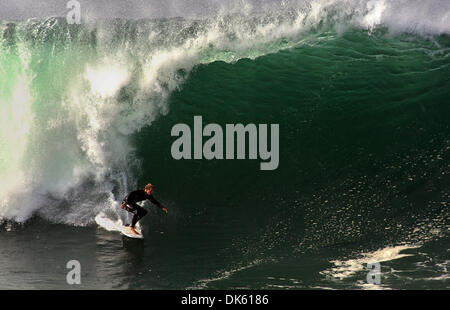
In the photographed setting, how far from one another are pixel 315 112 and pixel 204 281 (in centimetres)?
435

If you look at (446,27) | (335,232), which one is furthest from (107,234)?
(446,27)

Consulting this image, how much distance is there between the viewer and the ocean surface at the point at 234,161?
678cm

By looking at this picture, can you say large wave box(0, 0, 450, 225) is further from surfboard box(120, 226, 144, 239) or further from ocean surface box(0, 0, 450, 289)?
surfboard box(120, 226, 144, 239)

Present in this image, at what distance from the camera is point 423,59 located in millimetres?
10062

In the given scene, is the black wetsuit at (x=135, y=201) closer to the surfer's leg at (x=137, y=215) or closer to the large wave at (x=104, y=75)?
the surfer's leg at (x=137, y=215)

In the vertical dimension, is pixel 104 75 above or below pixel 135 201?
above

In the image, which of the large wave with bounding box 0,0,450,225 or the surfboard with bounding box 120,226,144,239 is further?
the large wave with bounding box 0,0,450,225

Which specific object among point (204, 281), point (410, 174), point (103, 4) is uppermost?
point (103, 4)

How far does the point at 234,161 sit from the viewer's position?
9227 mm

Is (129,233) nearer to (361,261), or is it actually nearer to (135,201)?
(135,201)

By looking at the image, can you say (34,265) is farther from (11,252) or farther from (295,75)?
(295,75)

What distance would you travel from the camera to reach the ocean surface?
6.78 m

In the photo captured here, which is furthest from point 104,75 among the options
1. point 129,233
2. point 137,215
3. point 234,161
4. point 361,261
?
point 361,261

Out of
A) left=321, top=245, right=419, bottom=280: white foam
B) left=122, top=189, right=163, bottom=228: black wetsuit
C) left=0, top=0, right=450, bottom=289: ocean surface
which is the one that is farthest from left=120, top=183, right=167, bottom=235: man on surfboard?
left=321, top=245, right=419, bottom=280: white foam
